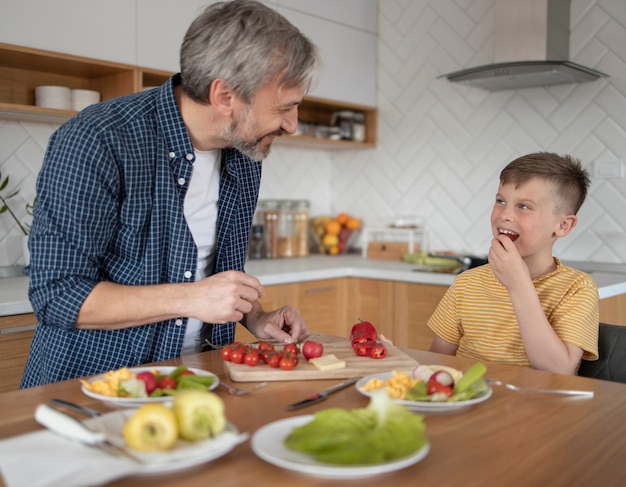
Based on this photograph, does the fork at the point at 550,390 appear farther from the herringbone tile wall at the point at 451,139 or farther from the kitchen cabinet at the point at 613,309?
the herringbone tile wall at the point at 451,139

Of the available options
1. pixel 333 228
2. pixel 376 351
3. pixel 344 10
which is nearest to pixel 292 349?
pixel 376 351

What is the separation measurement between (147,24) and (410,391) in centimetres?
228

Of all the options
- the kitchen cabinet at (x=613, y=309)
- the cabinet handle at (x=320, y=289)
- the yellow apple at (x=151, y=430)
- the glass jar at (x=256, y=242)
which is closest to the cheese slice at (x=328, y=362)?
the yellow apple at (x=151, y=430)

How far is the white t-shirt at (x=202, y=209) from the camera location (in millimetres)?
1638

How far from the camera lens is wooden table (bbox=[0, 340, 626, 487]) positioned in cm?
83

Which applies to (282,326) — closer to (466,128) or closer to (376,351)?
(376,351)

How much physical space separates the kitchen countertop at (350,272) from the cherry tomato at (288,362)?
1358mm

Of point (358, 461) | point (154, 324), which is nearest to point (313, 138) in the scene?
point (154, 324)

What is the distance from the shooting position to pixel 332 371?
129cm

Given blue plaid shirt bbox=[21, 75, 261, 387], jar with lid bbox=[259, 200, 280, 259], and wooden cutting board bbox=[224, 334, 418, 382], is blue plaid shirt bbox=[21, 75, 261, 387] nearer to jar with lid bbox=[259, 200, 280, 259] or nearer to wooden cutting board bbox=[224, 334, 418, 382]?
wooden cutting board bbox=[224, 334, 418, 382]

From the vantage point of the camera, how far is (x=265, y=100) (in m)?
1.46

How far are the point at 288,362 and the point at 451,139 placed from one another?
8.65ft

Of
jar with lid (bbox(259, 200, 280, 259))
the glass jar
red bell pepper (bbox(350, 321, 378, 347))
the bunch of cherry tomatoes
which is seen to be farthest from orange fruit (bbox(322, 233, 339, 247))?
the bunch of cherry tomatoes

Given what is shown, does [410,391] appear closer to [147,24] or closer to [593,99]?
[147,24]
